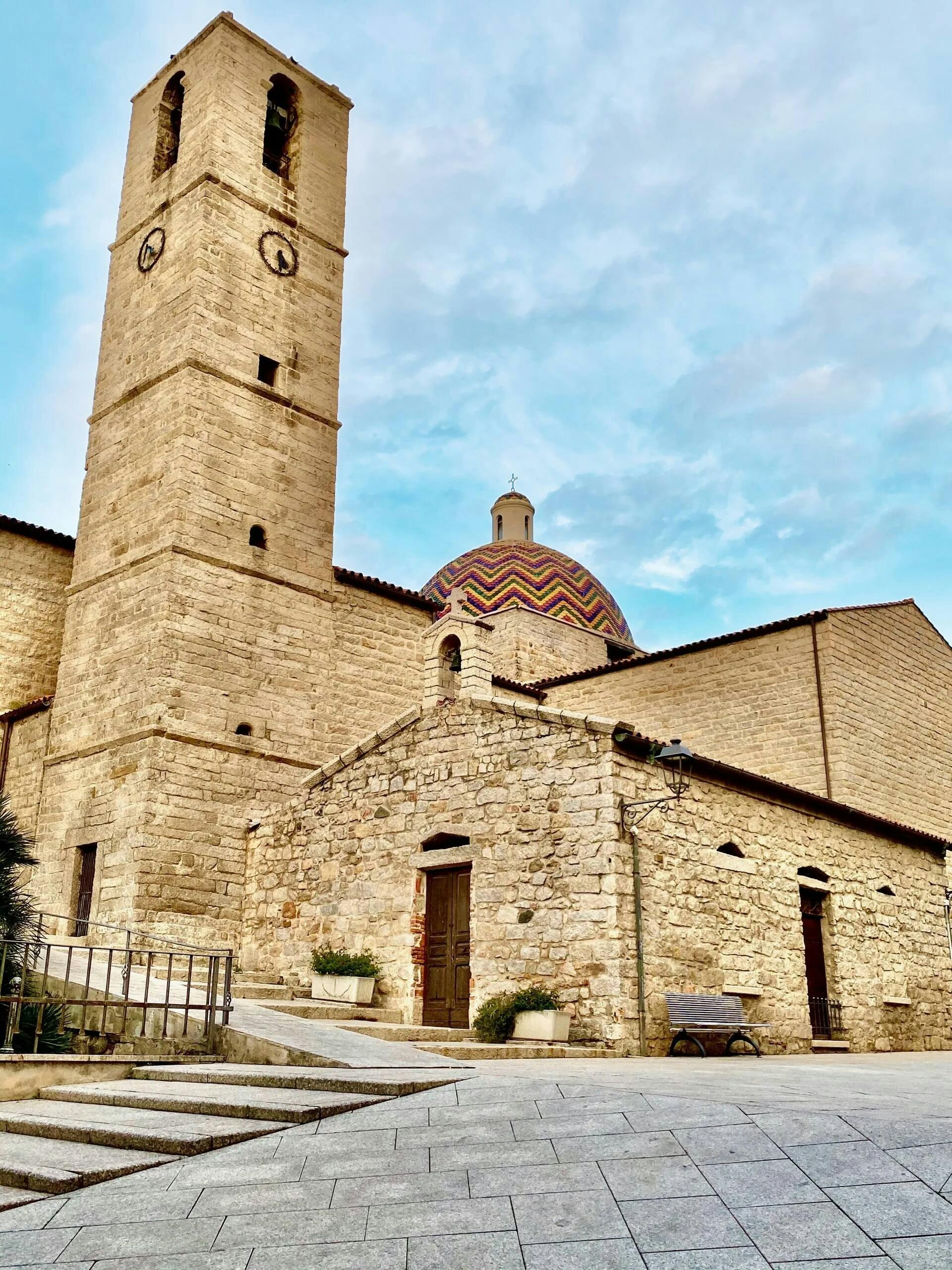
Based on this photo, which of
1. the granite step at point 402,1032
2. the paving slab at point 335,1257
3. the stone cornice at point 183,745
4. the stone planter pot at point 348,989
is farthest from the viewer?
the stone cornice at point 183,745

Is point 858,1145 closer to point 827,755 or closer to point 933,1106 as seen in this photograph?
point 933,1106

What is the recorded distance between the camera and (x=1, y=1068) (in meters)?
7.12

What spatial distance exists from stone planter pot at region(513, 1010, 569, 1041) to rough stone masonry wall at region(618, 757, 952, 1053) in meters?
0.92

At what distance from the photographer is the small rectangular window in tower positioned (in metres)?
19.2

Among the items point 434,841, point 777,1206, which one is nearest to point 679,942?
point 434,841

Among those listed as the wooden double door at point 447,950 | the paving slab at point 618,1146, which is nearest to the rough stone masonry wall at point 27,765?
the wooden double door at point 447,950

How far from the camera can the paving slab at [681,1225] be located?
12.0 ft

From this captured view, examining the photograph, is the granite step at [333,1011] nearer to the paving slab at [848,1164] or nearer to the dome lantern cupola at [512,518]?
the paving slab at [848,1164]

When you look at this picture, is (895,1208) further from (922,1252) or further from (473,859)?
(473,859)

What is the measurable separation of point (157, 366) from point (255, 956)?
9.87m

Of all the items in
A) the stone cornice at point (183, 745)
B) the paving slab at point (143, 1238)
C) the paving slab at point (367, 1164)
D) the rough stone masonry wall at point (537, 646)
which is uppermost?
the rough stone masonry wall at point (537, 646)

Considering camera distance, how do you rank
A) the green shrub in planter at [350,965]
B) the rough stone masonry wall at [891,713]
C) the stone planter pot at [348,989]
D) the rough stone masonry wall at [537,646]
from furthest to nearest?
1. the rough stone masonry wall at [537,646]
2. the rough stone masonry wall at [891,713]
3. the green shrub in planter at [350,965]
4. the stone planter pot at [348,989]

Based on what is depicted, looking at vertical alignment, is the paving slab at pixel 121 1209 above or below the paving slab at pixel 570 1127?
below

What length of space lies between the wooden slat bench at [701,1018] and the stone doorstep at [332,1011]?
3.15 meters
